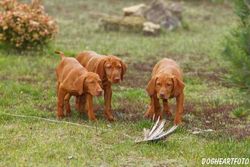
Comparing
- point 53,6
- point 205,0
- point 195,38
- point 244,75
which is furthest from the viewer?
point 205,0

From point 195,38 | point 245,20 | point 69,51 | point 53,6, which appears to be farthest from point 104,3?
point 245,20

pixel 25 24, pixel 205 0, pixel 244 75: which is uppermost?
pixel 244 75

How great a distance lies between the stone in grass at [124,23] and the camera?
20078 mm

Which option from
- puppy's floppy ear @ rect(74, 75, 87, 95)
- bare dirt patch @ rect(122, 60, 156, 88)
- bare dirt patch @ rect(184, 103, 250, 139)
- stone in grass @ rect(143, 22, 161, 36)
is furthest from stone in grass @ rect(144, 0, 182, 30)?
puppy's floppy ear @ rect(74, 75, 87, 95)

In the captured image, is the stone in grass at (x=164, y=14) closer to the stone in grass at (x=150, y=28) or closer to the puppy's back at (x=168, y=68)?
the stone in grass at (x=150, y=28)

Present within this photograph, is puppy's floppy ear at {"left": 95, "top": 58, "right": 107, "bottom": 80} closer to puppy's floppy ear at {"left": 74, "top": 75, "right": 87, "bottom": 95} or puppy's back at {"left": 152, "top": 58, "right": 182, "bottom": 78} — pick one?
puppy's floppy ear at {"left": 74, "top": 75, "right": 87, "bottom": 95}

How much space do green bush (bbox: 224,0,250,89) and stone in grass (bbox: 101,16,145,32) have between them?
11.9 metres

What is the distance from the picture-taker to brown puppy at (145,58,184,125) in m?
9.46

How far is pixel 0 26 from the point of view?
15.1 meters

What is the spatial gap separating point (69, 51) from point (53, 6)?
30.1ft

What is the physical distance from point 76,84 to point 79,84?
5cm

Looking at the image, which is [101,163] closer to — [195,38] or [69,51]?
[69,51]

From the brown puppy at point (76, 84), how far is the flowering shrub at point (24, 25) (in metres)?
5.08

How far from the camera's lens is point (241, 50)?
791 cm
